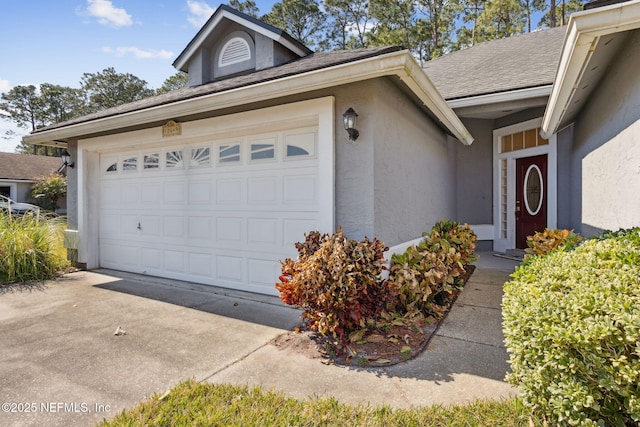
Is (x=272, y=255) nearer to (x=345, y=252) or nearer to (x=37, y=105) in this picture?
(x=345, y=252)

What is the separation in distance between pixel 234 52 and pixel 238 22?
63cm

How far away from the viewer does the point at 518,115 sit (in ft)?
25.9

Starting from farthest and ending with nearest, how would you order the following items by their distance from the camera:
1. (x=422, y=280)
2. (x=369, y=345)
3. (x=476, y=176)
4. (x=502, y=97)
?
(x=476, y=176)
(x=502, y=97)
(x=422, y=280)
(x=369, y=345)

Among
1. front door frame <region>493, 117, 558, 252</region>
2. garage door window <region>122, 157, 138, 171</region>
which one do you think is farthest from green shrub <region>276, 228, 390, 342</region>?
front door frame <region>493, 117, 558, 252</region>

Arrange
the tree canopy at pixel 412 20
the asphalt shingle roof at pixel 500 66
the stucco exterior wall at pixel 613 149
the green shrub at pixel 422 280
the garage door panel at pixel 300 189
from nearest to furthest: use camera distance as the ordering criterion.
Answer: the stucco exterior wall at pixel 613 149 → the green shrub at pixel 422 280 → the garage door panel at pixel 300 189 → the asphalt shingle roof at pixel 500 66 → the tree canopy at pixel 412 20

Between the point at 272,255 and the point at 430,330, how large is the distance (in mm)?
2451

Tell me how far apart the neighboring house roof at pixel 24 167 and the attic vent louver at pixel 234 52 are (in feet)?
69.8

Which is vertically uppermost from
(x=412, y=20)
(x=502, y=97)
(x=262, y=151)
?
(x=412, y=20)

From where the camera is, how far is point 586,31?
113 inches

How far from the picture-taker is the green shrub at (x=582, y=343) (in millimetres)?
1782

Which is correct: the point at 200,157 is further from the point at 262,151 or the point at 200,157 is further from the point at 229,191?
the point at 262,151

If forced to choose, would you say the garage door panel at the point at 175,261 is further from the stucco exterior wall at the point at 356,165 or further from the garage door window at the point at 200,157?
the stucco exterior wall at the point at 356,165

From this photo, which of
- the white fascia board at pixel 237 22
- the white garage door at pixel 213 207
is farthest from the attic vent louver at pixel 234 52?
the white garage door at pixel 213 207

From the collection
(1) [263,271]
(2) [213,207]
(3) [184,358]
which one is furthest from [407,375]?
(2) [213,207]
